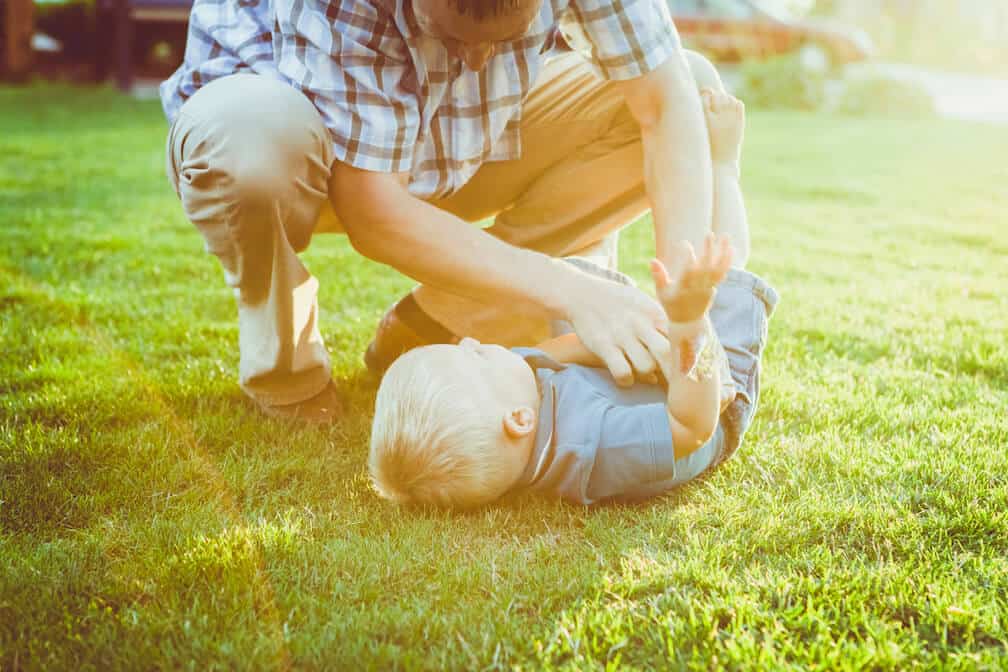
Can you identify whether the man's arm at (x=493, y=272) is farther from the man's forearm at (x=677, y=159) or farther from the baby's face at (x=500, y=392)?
the man's forearm at (x=677, y=159)

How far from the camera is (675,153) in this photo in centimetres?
224

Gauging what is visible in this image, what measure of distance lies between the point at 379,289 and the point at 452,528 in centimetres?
190

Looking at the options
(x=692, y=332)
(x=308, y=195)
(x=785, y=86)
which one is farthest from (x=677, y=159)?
(x=785, y=86)

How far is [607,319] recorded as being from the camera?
6.24 ft

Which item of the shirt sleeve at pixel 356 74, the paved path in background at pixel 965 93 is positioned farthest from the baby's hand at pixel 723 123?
the paved path in background at pixel 965 93

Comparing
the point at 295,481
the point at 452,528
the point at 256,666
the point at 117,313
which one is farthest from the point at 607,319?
the point at 117,313

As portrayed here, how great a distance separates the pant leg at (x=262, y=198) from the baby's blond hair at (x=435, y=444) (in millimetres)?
509

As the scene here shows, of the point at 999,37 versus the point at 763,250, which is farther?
the point at 999,37

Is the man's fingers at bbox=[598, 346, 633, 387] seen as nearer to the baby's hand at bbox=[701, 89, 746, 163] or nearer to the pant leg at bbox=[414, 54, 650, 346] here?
the pant leg at bbox=[414, 54, 650, 346]

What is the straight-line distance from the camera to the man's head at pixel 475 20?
1.67 m

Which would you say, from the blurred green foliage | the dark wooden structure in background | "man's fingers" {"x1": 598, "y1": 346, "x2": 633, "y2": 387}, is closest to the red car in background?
the blurred green foliage

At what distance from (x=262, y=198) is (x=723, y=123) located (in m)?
1.19

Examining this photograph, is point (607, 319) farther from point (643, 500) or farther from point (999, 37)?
point (999, 37)

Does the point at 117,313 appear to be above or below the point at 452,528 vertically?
below
